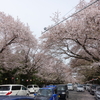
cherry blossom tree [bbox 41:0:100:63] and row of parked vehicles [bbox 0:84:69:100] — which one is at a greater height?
cherry blossom tree [bbox 41:0:100:63]

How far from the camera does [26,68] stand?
1040 inches

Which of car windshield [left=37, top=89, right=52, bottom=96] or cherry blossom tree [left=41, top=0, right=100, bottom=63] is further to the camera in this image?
cherry blossom tree [left=41, top=0, right=100, bottom=63]

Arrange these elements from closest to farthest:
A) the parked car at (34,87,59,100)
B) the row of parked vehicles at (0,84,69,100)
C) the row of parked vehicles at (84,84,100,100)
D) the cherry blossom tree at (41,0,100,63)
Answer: the parked car at (34,87,59,100), the row of parked vehicles at (0,84,69,100), the cherry blossom tree at (41,0,100,63), the row of parked vehicles at (84,84,100,100)

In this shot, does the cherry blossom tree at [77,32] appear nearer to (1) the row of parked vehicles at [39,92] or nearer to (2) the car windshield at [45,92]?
(1) the row of parked vehicles at [39,92]

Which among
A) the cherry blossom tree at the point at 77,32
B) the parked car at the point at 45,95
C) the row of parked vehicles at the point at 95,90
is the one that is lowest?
the row of parked vehicles at the point at 95,90

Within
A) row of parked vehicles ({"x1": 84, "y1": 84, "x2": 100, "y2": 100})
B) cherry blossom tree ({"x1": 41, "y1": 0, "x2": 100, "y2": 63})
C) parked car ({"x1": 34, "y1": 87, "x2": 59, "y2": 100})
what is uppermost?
cherry blossom tree ({"x1": 41, "y1": 0, "x2": 100, "y2": 63})

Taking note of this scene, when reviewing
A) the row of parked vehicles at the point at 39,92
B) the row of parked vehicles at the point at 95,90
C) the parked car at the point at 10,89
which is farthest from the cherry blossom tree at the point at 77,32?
the parked car at the point at 10,89

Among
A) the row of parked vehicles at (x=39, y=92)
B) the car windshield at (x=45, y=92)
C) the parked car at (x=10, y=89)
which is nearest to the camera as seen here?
the row of parked vehicles at (x=39, y=92)

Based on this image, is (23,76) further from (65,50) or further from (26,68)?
(65,50)

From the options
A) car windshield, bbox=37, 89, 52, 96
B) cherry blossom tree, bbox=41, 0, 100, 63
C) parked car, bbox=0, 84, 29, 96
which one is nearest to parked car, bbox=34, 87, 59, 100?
car windshield, bbox=37, 89, 52, 96

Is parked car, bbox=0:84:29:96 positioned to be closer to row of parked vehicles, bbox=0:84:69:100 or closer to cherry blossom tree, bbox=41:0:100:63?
row of parked vehicles, bbox=0:84:69:100

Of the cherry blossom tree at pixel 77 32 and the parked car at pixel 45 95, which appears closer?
the parked car at pixel 45 95

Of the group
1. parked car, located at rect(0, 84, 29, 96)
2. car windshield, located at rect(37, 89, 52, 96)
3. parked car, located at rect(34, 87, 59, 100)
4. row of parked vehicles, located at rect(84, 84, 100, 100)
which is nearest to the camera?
parked car, located at rect(34, 87, 59, 100)

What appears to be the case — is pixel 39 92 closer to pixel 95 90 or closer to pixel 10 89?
pixel 10 89
